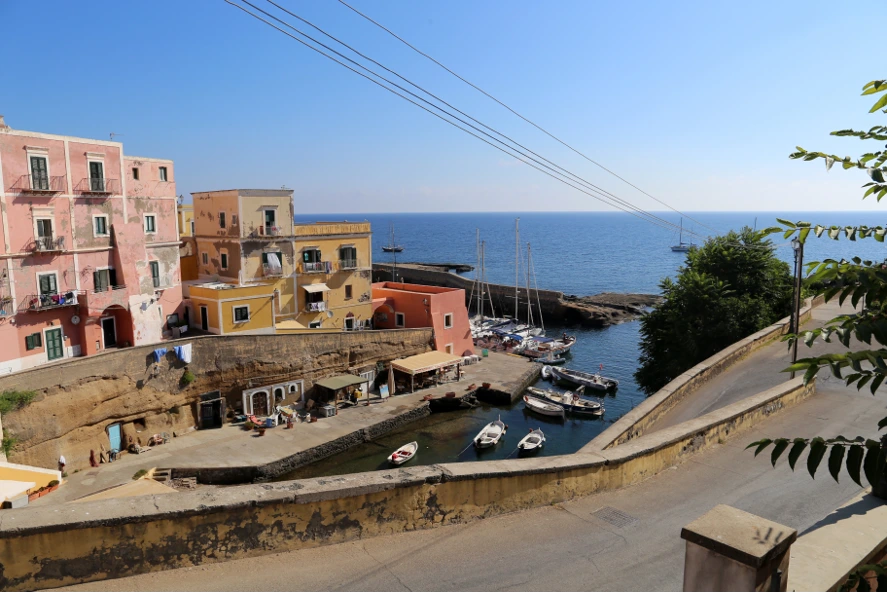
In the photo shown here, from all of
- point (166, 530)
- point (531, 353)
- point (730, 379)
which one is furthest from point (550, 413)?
A: point (166, 530)

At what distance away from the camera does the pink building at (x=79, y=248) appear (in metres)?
21.3

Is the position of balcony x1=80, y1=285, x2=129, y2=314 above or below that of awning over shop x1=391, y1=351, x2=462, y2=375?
above

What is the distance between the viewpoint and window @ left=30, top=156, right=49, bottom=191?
21.5 m

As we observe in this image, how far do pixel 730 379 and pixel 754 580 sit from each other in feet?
47.4

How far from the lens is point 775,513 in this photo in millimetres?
7012

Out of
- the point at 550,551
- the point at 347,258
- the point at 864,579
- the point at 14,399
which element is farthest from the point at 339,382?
Answer: the point at 864,579

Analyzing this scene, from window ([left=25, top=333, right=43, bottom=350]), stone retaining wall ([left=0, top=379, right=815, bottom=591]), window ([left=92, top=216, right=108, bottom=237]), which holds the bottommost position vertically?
window ([left=25, top=333, right=43, bottom=350])

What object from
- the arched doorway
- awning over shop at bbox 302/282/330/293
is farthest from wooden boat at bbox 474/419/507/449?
awning over shop at bbox 302/282/330/293

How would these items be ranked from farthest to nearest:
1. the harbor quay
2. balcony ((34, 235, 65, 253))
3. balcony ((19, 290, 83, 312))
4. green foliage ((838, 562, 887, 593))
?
balcony ((34, 235, 65, 253)) → balcony ((19, 290, 83, 312)) → the harbor quay → green foliage ((838, 562, 887, 593))

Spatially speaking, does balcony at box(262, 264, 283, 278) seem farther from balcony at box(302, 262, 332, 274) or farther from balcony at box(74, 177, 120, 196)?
balcony at box(74, 177, 120, 196)

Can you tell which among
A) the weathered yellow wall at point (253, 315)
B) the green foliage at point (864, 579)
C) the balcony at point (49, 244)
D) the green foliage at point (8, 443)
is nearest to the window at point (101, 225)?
the balcony at point (49, 244)

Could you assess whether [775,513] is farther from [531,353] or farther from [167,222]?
[531,353]

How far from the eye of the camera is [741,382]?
52.2ft

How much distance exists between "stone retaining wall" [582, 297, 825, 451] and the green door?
22094mm
